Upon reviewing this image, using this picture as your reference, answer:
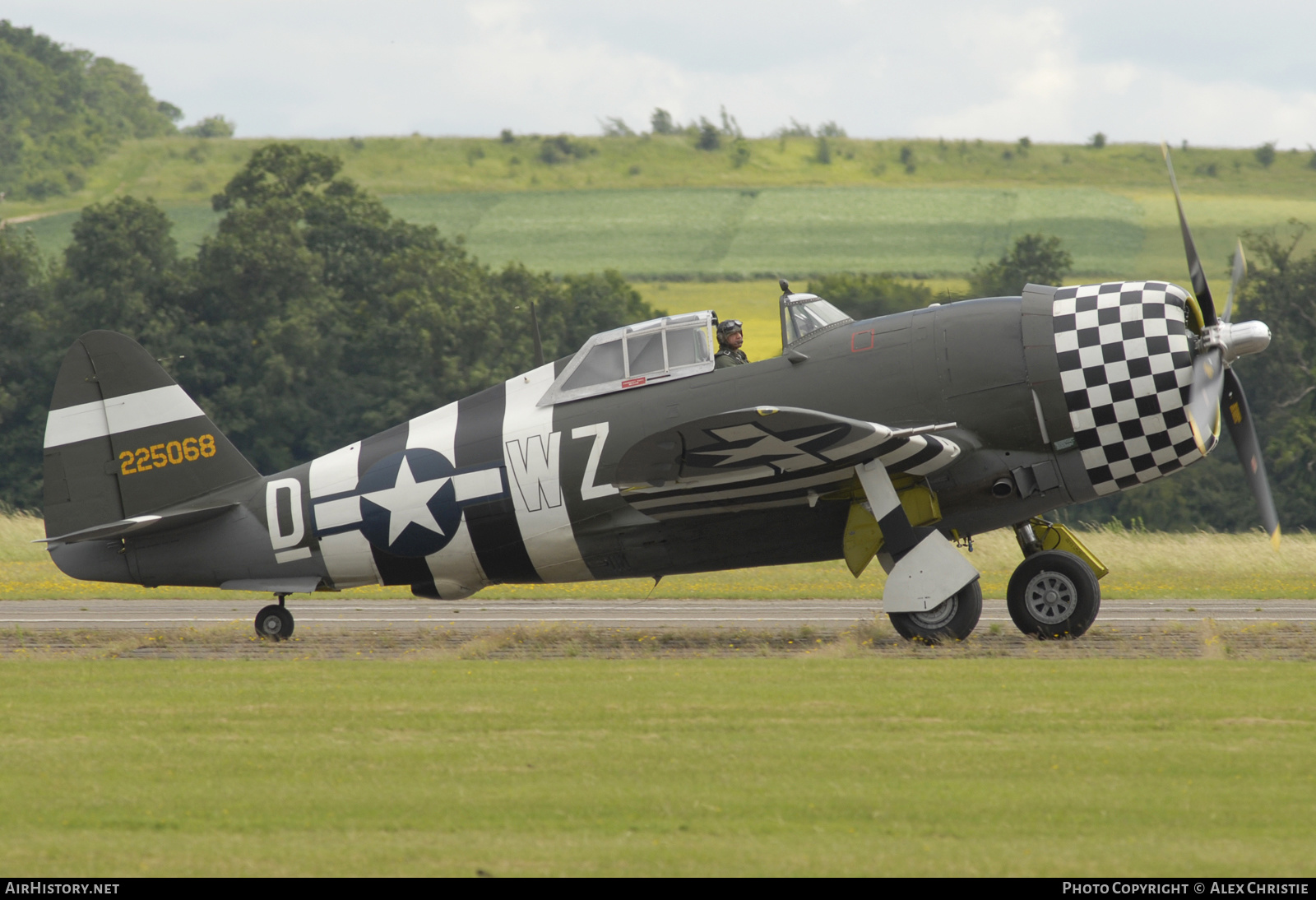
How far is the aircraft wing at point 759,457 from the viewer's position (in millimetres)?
12555

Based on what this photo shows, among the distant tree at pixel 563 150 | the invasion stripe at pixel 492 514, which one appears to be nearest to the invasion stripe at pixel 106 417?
the invasion stripe at pixel 492 514

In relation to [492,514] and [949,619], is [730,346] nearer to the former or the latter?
[492,514]

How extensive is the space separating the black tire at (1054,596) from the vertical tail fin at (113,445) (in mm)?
8722

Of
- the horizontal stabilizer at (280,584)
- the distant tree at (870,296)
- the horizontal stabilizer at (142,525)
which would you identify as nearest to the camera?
the horizontal stabilizer at (142,525)

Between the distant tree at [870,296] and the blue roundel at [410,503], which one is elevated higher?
the distant tree at [870,296]

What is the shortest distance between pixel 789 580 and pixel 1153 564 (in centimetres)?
689

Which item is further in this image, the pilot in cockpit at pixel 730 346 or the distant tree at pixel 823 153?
the distant tree at pixel 823 153

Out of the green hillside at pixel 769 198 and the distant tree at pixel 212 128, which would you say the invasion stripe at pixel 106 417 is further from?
the distant tree at pixel 212 128

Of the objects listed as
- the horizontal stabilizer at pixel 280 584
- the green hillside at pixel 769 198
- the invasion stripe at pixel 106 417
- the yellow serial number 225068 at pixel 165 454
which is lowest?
the horizontal stabilizer at pixel 280 584

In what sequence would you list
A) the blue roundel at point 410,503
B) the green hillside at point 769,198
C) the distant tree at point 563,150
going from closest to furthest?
the blue roundel at point 410,503, the green hillside at point 769,198, the distant tree at point 563,150

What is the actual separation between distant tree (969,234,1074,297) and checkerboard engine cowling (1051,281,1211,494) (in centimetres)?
3830

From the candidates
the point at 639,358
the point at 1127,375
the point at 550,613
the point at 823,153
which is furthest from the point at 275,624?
the point at 823,153

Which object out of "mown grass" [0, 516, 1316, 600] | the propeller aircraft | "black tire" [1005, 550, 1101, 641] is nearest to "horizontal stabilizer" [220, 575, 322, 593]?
the propeller aircraft

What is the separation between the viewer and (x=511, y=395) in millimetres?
14805
